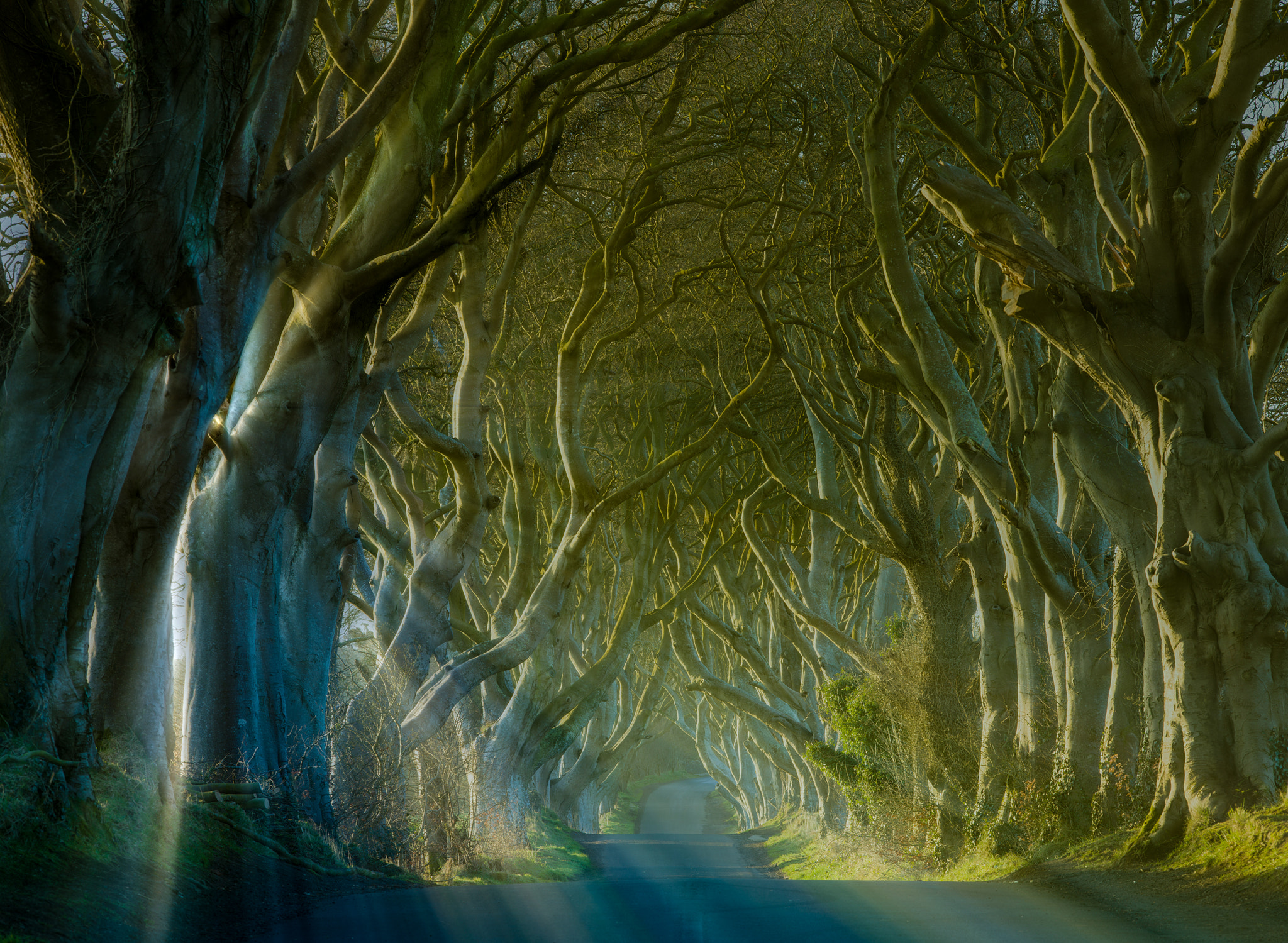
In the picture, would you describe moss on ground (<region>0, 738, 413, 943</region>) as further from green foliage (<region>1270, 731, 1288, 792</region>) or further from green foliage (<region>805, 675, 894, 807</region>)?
green foliage (<region>805, 675, 894, 807</region>)

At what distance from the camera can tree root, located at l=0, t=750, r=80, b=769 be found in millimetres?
4258

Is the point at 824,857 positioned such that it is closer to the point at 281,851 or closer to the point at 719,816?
the point at 281,851

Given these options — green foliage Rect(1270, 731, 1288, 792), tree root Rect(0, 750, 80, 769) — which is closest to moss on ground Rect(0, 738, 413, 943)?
tree root Rect(0, 750, 80, 769)

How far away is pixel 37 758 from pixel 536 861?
30.6 feet

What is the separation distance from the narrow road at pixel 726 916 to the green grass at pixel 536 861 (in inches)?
91.9

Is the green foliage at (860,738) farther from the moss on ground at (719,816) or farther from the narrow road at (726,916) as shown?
the moss on ground at (719,816)

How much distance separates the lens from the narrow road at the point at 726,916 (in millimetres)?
4773

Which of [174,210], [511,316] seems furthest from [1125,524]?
[511,316]

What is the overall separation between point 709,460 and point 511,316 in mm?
5074

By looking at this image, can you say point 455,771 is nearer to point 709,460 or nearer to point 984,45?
point 984,45

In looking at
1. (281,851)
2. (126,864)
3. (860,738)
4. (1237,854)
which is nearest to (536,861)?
(860,738)

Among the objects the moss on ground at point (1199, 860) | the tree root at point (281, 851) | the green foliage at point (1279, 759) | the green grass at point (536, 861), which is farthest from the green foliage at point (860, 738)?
the tree root at point (281, 851)

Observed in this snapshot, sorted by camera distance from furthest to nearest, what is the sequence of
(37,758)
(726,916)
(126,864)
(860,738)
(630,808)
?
(630,808) < (860,738) < (726,916) < (126,864) < (37,758)

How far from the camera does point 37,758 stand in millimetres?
4395
